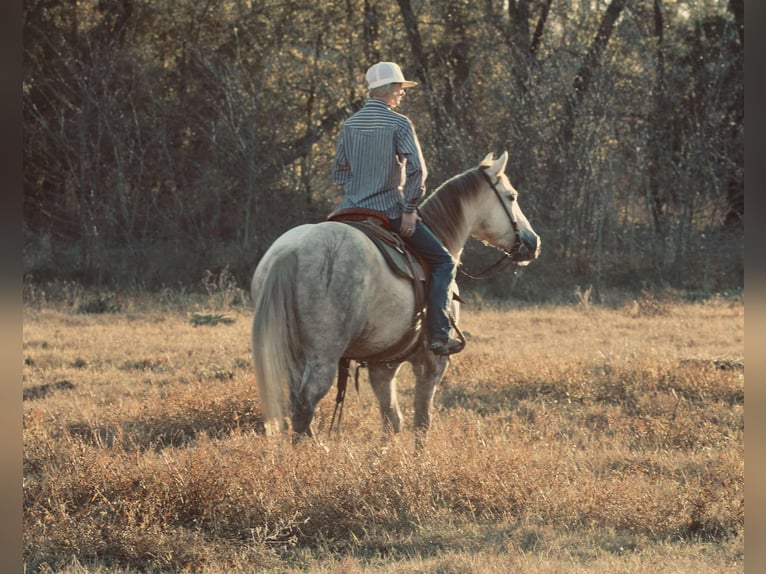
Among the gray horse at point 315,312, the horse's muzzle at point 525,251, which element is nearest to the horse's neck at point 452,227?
the horse's muzzle at point 525,251

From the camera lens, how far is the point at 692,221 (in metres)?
19.7

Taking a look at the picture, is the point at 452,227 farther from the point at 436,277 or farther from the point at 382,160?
the point at 382,160

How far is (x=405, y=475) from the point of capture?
16.3ft

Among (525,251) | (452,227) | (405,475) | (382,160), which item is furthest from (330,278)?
(525,251)

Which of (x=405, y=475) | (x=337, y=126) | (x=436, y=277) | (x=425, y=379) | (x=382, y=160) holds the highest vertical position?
(x=337, y=126)

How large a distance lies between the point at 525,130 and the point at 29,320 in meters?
10.2

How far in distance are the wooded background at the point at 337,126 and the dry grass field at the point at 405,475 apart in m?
8.38

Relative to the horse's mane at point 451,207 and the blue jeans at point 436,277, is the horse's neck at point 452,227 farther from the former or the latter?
the blue jeans at point 436,277

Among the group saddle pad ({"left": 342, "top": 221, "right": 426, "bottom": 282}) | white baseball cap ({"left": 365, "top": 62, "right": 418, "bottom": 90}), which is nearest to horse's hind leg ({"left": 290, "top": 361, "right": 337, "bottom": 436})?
saddle pad ({"left": 342, "top": 221, "right": 426, "bottom": 282})

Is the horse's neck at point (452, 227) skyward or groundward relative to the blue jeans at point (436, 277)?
skyward

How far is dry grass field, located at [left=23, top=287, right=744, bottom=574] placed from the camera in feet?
14.1

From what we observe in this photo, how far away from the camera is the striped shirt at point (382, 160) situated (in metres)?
6.04

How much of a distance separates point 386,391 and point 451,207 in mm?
1412

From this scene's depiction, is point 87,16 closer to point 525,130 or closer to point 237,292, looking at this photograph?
point 237,292
